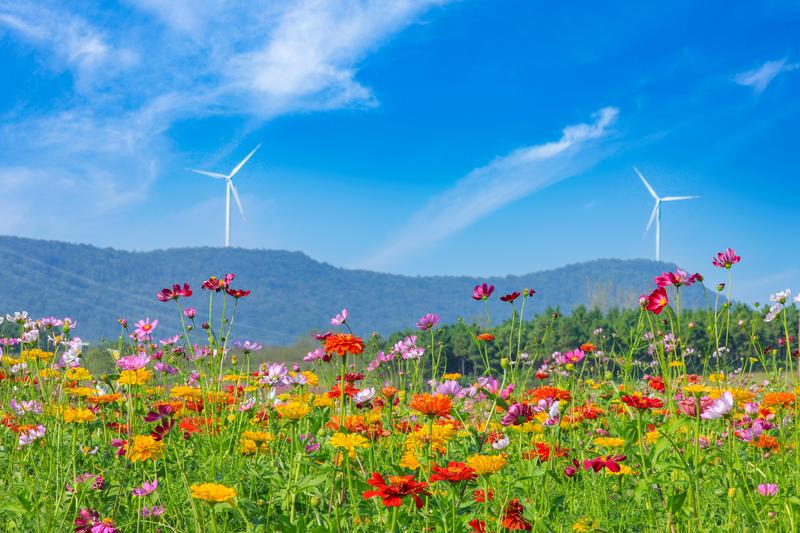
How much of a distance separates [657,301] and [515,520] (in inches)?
43.2

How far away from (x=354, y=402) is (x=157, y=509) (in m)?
1.17

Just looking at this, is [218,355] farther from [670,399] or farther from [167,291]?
[670,399]

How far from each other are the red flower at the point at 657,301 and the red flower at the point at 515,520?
37.8 inches

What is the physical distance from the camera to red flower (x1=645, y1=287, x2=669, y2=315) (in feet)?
9.03

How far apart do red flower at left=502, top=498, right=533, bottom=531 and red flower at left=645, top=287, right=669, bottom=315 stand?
3.15 feet

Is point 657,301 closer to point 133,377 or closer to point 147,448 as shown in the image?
point 147,448

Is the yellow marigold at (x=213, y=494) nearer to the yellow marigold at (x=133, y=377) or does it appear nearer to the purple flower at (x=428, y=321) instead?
the yellow marigold at (x=133, y=377)

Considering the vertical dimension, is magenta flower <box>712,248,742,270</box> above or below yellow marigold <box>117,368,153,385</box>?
above

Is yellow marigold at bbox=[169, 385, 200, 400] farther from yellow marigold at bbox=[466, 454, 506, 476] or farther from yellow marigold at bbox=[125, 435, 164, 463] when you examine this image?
yellow marigold at bbox=[466, 454, 506, 476]

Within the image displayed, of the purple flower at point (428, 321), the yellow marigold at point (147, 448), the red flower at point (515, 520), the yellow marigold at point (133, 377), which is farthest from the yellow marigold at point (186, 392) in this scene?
the red flower at point (515, 520)

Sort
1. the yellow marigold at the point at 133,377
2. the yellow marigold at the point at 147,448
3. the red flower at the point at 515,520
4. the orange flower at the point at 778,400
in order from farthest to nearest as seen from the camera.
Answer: the orange flower at the point at 778,400, the yellow marigold at the point at 133,377, the yellow marigold at the point at 147,448, the red flower at the point at 515,520

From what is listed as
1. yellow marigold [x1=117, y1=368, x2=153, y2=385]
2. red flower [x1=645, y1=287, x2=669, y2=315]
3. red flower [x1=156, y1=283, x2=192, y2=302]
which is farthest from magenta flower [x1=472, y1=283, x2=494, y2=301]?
yellow marigold [x1=117, y1=368, x2=153, y2=385]

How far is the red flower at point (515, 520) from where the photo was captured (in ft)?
7.29

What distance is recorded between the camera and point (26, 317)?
4.83 metres
